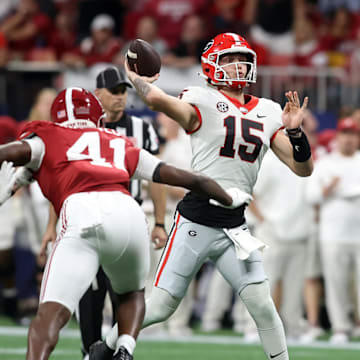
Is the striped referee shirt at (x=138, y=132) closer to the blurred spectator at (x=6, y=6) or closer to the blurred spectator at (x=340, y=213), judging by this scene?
the blurred spectator at (x=340, y=213)

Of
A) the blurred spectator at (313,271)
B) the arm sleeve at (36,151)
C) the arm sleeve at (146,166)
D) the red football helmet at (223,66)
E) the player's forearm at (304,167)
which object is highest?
the red football helmet at (223,66)

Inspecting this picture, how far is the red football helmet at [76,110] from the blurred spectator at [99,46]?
256 inches

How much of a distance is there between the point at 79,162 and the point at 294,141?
133cm

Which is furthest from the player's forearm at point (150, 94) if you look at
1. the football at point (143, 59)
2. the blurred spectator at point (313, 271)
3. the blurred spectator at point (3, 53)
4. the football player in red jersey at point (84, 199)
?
the blurred spectator at point (3, 53)

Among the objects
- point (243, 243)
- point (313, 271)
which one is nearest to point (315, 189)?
point (313, 271)

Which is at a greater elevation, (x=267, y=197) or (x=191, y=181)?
(x=191, y=181)

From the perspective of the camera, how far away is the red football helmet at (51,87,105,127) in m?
5.62

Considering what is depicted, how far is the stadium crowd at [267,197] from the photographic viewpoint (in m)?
10.1

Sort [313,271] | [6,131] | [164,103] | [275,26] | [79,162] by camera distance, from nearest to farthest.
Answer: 1. [79,162]
2. [164,103]
3. [6,131]
4. [313,271]
5. [275,26]

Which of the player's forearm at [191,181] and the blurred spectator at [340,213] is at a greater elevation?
the player's forearm at [191,181]

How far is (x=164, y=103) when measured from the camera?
574 cm

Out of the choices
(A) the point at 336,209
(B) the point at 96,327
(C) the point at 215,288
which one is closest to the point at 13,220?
(C) the point at 215,288

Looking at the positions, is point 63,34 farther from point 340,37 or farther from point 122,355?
point 122,355

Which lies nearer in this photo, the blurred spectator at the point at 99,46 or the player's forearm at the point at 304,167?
the player's forearm at the point at 304,167
